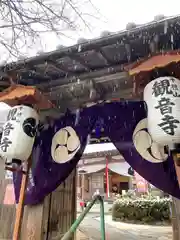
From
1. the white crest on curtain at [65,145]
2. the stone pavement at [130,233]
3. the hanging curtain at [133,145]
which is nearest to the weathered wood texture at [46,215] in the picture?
the white crest on curtain at [65,145]

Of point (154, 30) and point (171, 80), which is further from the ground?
point (154, 30)

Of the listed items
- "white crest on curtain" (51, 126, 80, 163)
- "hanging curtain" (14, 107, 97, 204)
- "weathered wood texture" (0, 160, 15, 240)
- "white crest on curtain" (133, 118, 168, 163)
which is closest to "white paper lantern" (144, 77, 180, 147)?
"white crest on curtain" (133, 118, 168, 163)

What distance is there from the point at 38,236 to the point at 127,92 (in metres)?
3.34

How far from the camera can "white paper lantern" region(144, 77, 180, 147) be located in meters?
2.86

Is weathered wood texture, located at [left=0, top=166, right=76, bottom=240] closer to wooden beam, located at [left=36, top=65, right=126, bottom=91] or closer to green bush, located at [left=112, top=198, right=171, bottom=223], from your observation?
wooden beam, located at [left=36, top=65, right=126, bottom=91]

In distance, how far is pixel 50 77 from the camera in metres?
4.64

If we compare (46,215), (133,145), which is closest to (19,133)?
(133,145)

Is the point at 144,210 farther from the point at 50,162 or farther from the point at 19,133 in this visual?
the point at 19,133

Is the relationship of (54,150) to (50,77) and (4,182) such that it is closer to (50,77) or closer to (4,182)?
(50,77)

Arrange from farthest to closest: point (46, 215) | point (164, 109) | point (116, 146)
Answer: point (46, 215)
point (116, 146)
point (164, 109)

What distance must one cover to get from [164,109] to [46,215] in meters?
3.36

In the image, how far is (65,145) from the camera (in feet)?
14.5

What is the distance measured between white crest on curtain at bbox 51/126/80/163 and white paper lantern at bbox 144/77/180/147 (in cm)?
165

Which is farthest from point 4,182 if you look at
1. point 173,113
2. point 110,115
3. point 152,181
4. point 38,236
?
point 173,113
